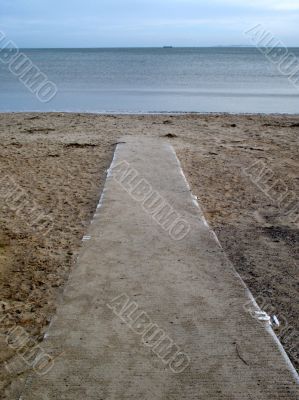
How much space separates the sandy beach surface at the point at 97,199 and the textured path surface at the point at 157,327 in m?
0.25

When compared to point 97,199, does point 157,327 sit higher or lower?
higher

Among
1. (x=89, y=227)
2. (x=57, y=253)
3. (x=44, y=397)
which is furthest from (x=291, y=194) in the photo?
(x=44, y=397)

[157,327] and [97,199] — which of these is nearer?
[157,327]

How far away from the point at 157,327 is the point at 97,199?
3.25 metres

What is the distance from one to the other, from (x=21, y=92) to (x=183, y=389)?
2236 cm

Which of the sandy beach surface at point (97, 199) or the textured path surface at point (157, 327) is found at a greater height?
the textured path surface at point (157, 327)

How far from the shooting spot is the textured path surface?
2.64 m

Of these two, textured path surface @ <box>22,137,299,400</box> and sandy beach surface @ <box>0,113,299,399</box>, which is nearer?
textured path surface @ <box>22,137,299,400</box>

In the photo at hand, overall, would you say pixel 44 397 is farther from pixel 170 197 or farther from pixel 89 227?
pixel 170 197

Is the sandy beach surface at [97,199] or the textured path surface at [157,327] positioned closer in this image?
the textured path surface at [157,327]

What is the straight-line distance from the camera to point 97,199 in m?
6.20

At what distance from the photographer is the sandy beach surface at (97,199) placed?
12.2ft

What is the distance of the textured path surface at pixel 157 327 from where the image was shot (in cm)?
264

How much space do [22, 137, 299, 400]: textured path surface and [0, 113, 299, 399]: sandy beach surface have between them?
25 centimetres
